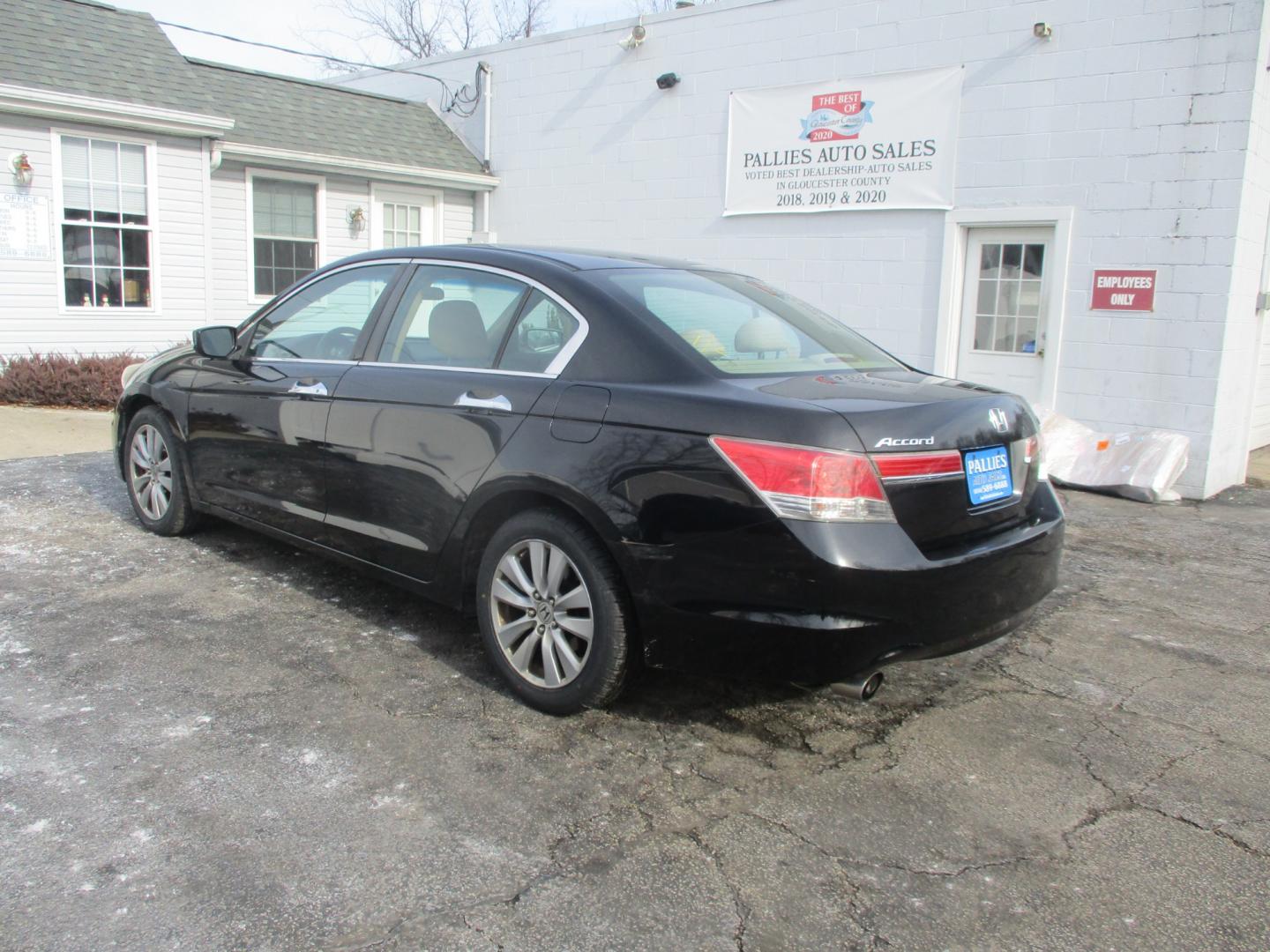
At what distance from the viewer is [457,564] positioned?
3.92m

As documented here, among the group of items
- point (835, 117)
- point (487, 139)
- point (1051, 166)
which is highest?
point (487, 139)

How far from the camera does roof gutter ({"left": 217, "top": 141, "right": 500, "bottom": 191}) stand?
12.5m

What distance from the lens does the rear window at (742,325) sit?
3621 mm

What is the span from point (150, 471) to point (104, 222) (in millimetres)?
7049

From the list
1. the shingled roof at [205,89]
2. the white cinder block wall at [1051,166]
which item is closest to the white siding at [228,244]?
the shingled roof at [205,89]

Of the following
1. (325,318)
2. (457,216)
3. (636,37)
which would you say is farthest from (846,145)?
(325,318)

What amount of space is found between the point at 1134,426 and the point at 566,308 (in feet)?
23.1

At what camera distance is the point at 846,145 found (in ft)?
35.4

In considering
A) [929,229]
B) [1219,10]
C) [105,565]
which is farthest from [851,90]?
[105,565]

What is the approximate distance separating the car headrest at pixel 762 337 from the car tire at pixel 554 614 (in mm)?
885

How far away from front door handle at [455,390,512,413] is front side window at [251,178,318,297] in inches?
402

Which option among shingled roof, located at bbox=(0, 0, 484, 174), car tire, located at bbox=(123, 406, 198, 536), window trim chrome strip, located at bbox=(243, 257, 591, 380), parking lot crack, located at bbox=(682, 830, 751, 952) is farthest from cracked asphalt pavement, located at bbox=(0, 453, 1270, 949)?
shingled roof, located at bbox=(0, 0, 484, 174)

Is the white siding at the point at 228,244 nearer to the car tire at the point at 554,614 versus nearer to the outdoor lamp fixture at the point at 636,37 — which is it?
the outdoor lamp fixture at the point at 636,37

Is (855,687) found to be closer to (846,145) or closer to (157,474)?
(157,474)
